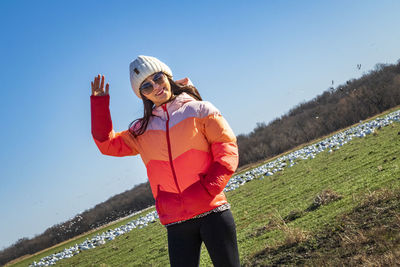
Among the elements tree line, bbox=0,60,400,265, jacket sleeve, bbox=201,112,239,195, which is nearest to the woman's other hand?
jacket sleeve, bbox=201,112,239,195

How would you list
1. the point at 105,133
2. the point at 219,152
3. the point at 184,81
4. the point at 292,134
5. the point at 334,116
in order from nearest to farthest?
the point at 219,152 < the point at 105,133 < the point at 184,81 < the point at 334,116 < the point at 292,134

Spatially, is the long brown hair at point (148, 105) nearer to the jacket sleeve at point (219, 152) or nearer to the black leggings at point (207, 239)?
the jacket sleeve at point (219, 152)

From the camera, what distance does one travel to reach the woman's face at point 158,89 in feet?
9.93

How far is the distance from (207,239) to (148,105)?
1.18 m

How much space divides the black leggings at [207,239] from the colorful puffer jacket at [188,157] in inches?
3.1

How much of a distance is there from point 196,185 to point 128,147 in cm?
78

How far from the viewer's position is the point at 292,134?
48.3 m

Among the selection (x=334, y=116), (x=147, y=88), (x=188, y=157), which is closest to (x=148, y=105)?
(x=147, y=88)

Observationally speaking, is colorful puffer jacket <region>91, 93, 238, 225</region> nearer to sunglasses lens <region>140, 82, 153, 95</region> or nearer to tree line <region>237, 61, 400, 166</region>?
sunglasses lens <region>140, 82, 153, 95</region>

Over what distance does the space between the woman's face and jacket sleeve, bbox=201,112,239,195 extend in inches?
19.3

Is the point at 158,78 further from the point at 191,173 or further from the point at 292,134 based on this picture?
the point at 292,134

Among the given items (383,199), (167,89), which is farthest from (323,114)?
(167,89)

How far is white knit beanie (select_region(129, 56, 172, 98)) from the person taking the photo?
10.1 feet

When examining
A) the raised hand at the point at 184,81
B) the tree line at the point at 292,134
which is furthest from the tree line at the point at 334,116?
the raised hand at the point at 184,81
